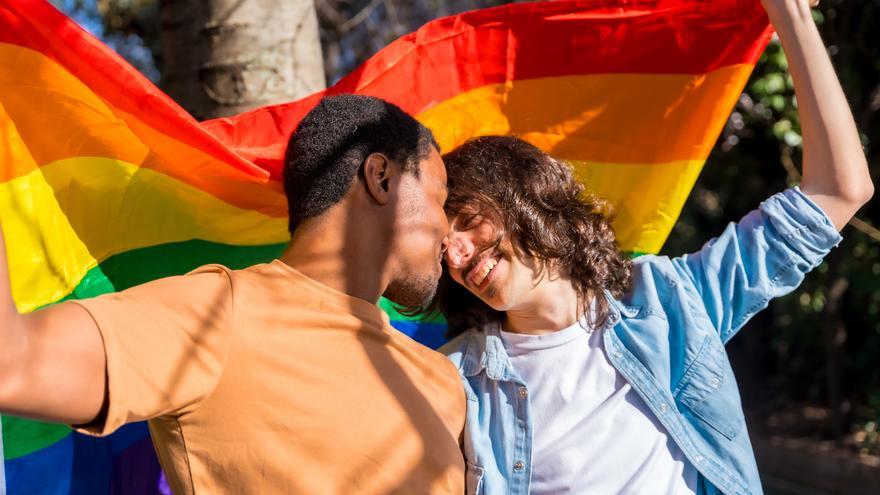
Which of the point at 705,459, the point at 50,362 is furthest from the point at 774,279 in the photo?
the point at 50,362

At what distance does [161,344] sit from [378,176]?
0.65 m

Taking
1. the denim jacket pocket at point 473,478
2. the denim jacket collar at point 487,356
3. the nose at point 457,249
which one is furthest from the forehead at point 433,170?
the denim jacket pocket at point 473,478

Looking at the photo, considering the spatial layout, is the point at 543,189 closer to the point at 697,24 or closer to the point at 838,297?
the point at 697,24

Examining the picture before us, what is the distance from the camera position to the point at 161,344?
1.67 m

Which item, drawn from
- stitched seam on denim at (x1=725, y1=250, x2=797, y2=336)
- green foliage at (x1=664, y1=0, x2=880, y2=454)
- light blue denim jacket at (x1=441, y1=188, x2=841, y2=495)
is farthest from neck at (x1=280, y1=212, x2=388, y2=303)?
green foliage at (x1=664, y1=0, x2=880, y2=454)

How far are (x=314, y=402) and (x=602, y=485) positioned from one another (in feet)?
2.58

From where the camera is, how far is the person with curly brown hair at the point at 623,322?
2.38 metres

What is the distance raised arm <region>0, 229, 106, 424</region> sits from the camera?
1.41 m

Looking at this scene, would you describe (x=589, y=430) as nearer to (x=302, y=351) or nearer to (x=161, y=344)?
(x=302, y=351)

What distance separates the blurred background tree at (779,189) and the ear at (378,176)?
5.26 ft

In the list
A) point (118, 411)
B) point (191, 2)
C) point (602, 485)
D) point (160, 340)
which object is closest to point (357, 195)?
point (160, 340)

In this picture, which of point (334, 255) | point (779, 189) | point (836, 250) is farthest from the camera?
point (779, 189)

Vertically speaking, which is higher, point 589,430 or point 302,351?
point 302,351

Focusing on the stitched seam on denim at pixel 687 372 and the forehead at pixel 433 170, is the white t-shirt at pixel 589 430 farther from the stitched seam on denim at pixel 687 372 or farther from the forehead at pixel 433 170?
the forehead at pixel 433 170
